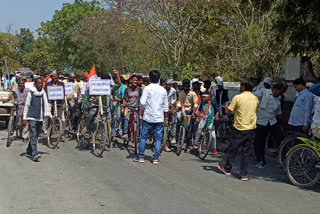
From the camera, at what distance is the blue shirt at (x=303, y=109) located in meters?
9.60

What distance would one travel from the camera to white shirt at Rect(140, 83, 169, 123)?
10289mm

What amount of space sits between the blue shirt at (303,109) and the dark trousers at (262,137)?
742mm

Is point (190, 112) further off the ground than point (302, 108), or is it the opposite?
point (302, 108)

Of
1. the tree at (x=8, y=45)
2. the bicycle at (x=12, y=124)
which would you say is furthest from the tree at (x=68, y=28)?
the bicycle at (x=12, y=124)

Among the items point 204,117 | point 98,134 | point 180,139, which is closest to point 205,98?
point 204,117

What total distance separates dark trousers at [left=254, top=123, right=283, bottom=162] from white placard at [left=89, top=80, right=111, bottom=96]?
3.74 meters

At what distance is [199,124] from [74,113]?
4.23m

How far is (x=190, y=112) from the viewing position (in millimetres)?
12031

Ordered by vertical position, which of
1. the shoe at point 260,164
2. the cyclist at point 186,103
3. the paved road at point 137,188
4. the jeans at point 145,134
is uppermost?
the cyclist at point 186,103

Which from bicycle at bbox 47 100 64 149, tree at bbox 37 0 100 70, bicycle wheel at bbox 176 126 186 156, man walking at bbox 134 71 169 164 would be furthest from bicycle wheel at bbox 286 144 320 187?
tree at bbox 37 0 100 70

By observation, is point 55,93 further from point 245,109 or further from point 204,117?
point 245,109

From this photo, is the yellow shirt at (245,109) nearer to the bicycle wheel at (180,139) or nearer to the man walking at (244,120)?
the man walking at (244,120)

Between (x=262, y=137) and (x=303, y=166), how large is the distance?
2178 mm

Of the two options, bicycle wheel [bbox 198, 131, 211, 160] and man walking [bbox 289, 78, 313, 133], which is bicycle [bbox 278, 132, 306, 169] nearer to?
man walking [bbox 289, 78, 313, 133]
